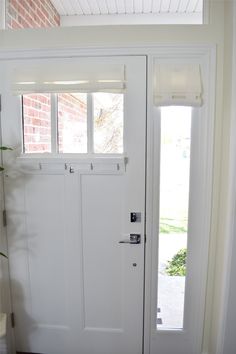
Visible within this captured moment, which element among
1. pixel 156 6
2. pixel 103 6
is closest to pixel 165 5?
pixel 156 6

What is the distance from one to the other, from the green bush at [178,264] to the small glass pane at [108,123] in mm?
809

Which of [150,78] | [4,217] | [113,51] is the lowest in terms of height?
[4,217]

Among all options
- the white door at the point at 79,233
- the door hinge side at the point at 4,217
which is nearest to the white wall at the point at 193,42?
the white door at the point at 79,233

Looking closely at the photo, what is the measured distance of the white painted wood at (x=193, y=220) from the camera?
144 cm

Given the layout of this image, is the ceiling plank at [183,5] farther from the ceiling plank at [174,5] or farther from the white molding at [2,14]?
the white molding at [2,14]

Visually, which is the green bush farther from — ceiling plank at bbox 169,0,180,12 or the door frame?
ceiling plank at bbox 169,0,180,12

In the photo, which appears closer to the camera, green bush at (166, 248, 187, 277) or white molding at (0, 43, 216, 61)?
white molding at (0, 43, 216, 61)

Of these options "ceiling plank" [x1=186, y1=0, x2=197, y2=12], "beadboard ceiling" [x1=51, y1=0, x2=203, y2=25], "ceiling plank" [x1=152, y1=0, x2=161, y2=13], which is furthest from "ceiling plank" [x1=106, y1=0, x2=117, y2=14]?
"ceiling plank" [x1=186, y1=0, x2=197, y2=12]

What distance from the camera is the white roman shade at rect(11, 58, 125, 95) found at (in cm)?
144

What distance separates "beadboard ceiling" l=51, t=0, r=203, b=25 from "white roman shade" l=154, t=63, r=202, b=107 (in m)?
0.35

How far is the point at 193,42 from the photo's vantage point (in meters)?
1.41

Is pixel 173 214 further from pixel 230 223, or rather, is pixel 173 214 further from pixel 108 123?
pixel 108 123

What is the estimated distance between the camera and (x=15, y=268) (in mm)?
1681

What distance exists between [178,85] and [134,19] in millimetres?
549
